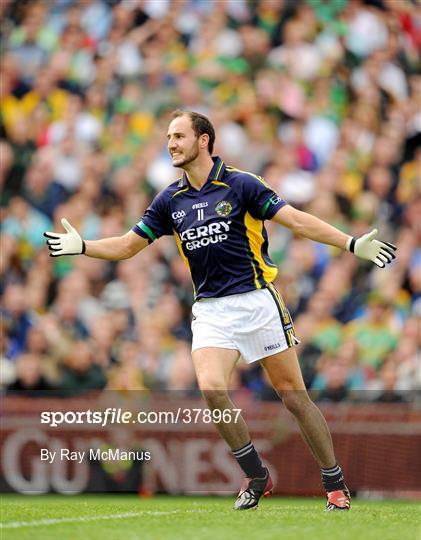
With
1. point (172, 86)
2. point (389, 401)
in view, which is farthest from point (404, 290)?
point (172, 86)

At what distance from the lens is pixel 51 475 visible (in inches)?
418

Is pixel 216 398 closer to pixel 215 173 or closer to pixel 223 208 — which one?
pixel 223 208

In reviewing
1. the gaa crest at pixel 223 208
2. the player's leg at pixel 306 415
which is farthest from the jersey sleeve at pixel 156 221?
the player's leg at pixel 306 415

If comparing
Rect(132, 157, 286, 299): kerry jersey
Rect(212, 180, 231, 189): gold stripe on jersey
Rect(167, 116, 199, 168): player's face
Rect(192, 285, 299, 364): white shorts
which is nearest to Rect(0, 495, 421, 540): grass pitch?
Rect(192, 285, 299, 364): white shorts

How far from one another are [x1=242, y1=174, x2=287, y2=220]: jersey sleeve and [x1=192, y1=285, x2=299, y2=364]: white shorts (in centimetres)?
50

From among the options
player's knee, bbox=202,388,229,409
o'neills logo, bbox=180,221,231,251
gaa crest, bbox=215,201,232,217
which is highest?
gaa crest, bbox=215,201,232,217

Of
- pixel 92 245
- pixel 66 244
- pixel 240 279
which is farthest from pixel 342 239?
pixel 66 244

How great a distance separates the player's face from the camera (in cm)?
750

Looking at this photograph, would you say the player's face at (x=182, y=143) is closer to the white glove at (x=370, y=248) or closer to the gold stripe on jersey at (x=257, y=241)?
the gold stripe on jersey at (x=257, y=241)

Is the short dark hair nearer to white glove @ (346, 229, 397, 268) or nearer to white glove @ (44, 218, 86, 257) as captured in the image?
white glove @ (44, 218, 86, 257)

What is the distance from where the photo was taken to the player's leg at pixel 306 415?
7289 millimetres

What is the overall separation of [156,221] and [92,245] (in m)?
0.44

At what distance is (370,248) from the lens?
7125mm

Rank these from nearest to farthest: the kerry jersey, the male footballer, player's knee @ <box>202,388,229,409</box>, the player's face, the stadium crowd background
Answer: player's knee @ <box>202,388,229,409</box> < the male footballer < the kerry jersey < the player's face < the stadium crowd background
